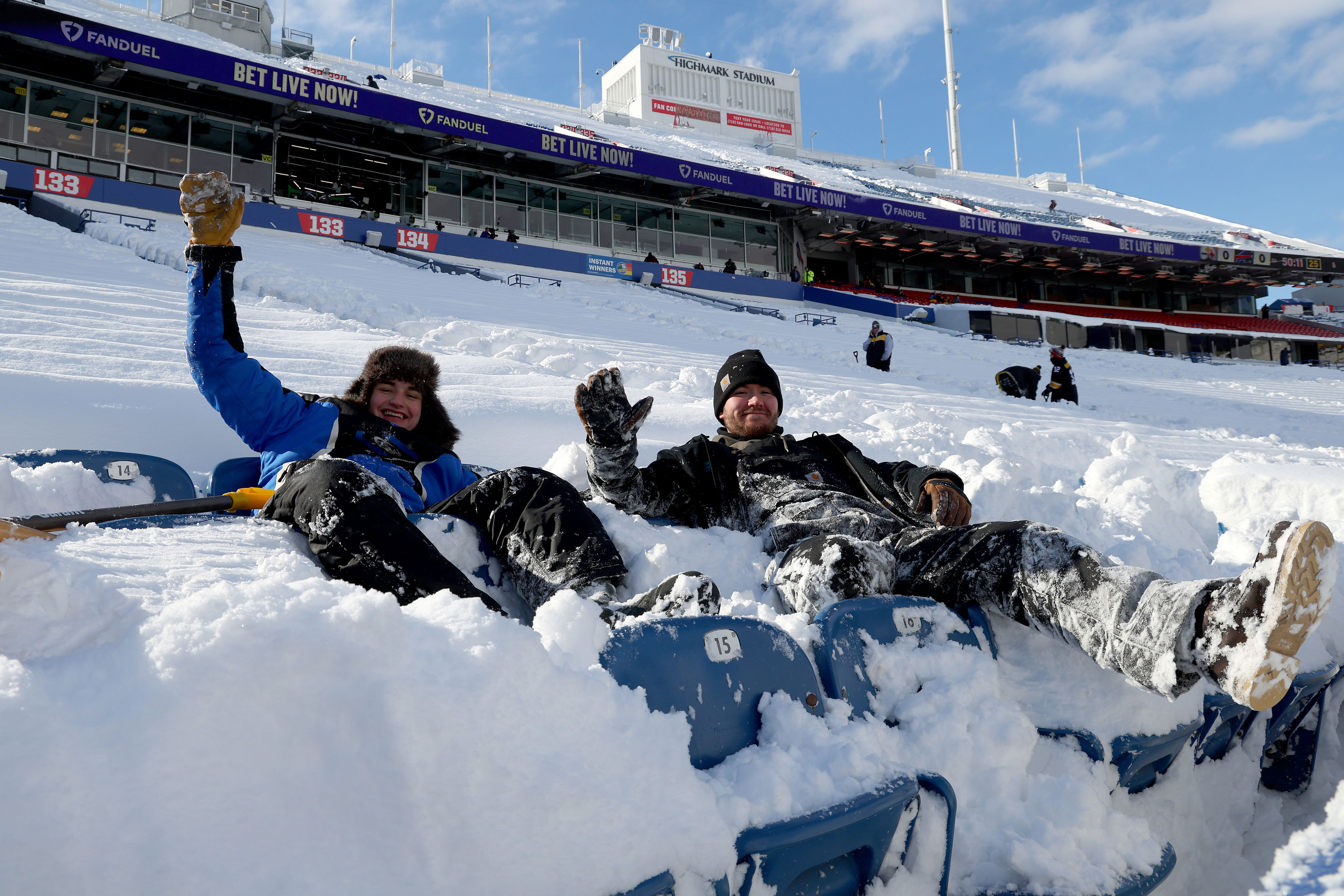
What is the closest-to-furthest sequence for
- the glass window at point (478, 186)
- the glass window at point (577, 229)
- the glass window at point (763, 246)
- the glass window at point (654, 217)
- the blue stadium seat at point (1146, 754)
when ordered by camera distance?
the blue stadium seat at point (1146, 754) < the glass window at point (478, 186) < the glass window at point (577, 229) < the glass window at point (654, 217) < the glass window at point (763, 246)

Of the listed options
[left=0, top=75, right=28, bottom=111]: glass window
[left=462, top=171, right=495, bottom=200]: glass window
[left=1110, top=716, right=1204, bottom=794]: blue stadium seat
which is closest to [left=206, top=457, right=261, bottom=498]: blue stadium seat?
[left=1110, top=716, right=1204, bottom=794]: blue stadium seat

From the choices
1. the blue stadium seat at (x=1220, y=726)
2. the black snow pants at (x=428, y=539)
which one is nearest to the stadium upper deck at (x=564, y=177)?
the black snow pants at (x=428, y=539)

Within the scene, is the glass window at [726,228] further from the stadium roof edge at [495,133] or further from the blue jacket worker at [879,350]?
the blue jacket worker at [879,350]

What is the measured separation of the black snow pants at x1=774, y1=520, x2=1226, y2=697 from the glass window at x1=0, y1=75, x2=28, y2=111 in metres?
21.7

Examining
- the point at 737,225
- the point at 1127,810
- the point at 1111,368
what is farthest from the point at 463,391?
the point at 737,225

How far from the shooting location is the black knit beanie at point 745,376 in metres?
3.12

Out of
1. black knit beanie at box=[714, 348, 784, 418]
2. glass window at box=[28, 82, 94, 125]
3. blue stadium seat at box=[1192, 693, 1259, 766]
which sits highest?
glass window at box=[28, 82, 94, 125]

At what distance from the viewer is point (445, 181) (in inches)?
888

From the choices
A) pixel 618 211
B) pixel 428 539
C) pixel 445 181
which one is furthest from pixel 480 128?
pixel 428 539

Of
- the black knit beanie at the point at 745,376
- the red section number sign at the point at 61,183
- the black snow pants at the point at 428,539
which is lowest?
the black snow pants at the point at 428,539

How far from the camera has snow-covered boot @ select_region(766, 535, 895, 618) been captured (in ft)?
6.39

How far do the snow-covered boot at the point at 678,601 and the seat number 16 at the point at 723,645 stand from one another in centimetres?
24

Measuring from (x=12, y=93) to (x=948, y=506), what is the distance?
21999 millimetres

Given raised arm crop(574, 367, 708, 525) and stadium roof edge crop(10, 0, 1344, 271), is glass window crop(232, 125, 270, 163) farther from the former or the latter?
raised arm crop(574, 367, 708, 525)
